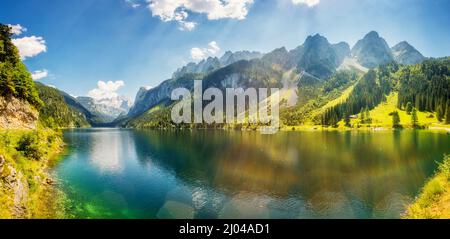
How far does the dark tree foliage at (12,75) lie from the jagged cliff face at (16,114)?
7.40 ft

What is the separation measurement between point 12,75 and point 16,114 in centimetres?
1109

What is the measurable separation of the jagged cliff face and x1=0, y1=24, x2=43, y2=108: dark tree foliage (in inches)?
88.9

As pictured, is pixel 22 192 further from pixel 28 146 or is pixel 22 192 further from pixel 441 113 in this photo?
pixel 441 113

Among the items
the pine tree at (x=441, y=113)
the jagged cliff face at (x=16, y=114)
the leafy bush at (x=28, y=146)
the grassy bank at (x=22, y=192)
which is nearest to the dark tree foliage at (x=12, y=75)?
the jagged cliff face at (x=16, y=114)

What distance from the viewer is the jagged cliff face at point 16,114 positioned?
239 feet

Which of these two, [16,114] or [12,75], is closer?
[16,114]

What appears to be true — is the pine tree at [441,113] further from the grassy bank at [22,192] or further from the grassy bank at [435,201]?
the grassy bank at [22,192]

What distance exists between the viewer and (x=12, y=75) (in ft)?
261

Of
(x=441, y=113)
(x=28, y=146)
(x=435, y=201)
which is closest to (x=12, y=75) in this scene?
(x=28, y=146)

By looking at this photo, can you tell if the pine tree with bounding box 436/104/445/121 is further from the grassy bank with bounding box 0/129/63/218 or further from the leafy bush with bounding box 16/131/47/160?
the leafy bush with bounding box 16/131/47/160

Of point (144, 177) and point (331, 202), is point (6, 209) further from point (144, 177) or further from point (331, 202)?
point (331, 202)
